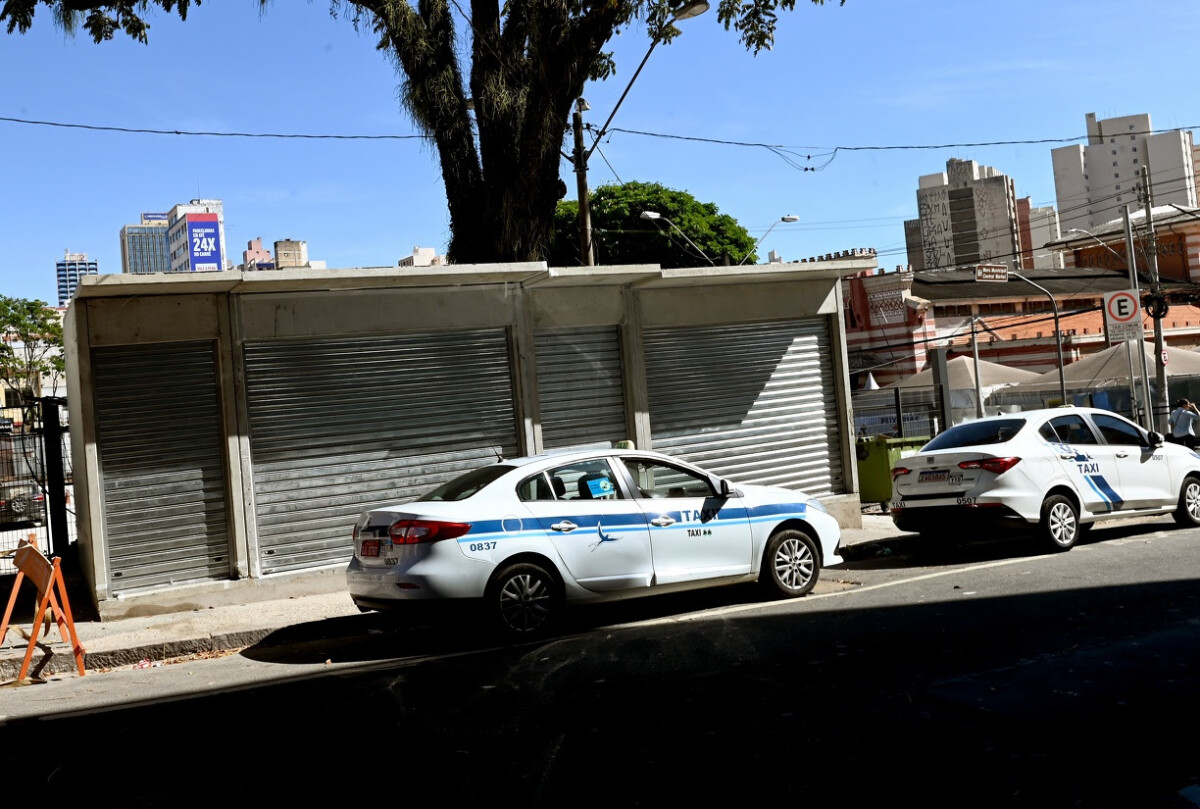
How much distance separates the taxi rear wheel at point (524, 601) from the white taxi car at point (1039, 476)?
5.10 m

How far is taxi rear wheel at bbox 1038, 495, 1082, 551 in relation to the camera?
39.5ft

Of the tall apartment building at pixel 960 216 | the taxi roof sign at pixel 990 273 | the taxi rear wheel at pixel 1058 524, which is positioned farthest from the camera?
the tall apartment building at pixel 960 216

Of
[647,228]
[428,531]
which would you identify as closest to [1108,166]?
[647,228]

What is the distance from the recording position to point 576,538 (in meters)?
9.15

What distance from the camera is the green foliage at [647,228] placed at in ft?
170

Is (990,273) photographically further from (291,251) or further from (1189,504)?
(1189,504)

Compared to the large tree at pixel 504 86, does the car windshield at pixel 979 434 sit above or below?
below

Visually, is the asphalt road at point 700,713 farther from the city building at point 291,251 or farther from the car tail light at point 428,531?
the city building at point 291,251

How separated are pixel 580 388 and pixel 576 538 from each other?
15.3ft

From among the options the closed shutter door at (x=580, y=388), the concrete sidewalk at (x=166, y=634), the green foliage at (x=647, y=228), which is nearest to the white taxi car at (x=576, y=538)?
the concrete sidewalk at (x=166, y=634)

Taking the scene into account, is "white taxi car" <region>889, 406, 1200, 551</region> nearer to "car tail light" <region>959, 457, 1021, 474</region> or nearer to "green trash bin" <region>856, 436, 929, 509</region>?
"car tail light" <region>959, 457, 1021, 474</region>

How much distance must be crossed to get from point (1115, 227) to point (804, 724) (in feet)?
205

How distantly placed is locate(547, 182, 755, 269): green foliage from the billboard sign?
3799cm

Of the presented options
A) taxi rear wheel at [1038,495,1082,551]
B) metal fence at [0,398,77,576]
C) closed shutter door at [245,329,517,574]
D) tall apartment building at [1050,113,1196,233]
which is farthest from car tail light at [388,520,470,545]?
tall apartment building at [1050,113,1196,233]
